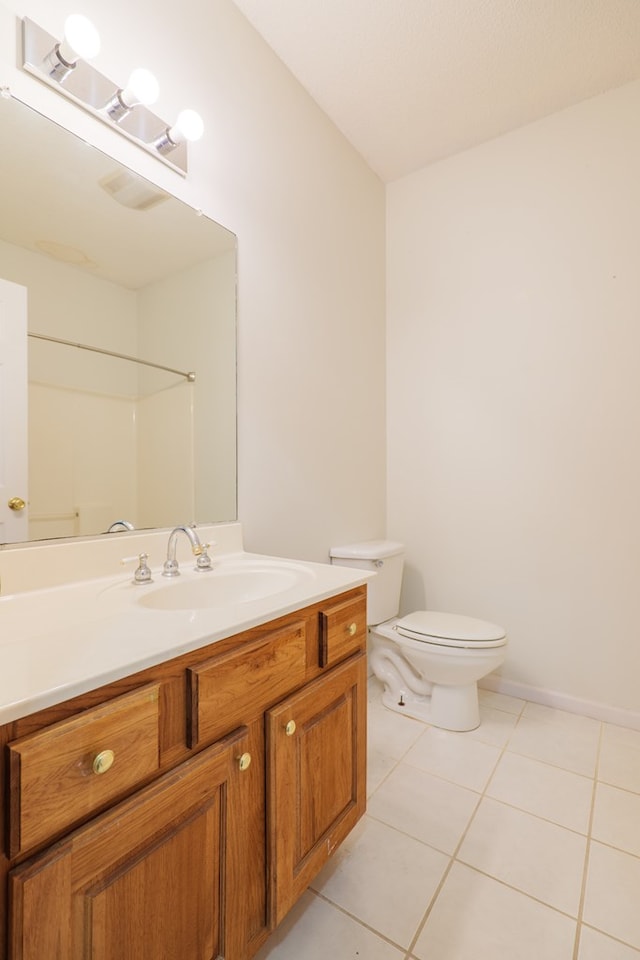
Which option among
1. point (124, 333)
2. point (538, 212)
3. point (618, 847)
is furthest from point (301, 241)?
point (618, 847)

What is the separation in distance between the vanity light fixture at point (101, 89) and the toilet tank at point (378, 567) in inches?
58.5

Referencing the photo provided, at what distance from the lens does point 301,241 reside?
1.76m

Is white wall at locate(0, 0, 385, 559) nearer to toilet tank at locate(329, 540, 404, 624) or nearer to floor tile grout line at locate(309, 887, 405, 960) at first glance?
Result: toilet tank at locate(329, 540, 404, 624)

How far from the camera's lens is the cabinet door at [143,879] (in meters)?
0.50

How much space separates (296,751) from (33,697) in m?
0.58

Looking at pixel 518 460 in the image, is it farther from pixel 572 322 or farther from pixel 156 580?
pixel 156 580


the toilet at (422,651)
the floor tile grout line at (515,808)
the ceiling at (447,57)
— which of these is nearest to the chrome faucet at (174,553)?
the toilet at (422,651)

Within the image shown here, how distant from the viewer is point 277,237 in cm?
164

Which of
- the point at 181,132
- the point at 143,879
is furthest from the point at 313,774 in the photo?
the point at 181,132

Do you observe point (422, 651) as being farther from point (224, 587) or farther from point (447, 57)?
point (447, 57)

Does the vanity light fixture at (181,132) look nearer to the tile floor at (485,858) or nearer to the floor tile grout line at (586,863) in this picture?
the tile floor at (485,858)

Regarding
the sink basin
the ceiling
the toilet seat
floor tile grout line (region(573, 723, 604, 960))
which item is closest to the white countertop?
the sink basin

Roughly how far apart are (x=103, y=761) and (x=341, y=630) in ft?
1.94

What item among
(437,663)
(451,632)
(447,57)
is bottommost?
(437,663)
